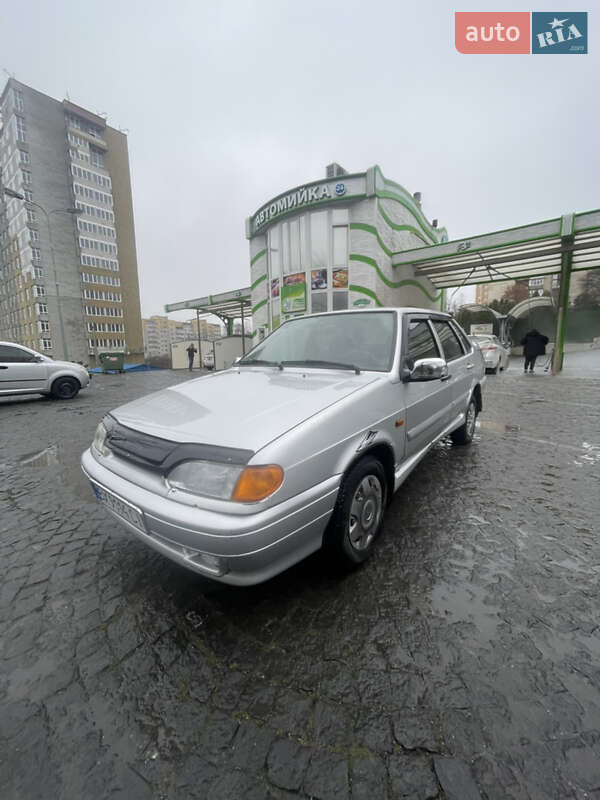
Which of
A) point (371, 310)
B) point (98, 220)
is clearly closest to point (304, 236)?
point (371, 310)

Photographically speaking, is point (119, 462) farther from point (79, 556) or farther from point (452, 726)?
point (452, 726)

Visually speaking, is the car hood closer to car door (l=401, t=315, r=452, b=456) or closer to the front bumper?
the front bumper

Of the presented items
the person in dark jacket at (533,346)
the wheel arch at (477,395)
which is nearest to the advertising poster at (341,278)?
the person in dark jacket at (533,346)

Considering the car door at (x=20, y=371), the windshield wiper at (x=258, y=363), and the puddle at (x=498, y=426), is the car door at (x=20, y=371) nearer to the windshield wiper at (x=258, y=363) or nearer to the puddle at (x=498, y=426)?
the windshield wiper at (x=258, y=363)

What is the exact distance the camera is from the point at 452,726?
1301 mm

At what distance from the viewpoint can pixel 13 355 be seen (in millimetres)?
8297

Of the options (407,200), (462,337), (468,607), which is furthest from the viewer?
(407,200)

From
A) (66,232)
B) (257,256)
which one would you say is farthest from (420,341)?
(66,232)

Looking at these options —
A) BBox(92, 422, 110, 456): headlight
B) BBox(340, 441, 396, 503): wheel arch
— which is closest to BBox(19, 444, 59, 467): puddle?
BBox(92, 422, 110, 456): headlight

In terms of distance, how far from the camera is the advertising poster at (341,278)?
1590 centimetres

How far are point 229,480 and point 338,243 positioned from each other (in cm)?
1612

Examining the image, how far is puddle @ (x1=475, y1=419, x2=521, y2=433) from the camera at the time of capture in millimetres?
5434

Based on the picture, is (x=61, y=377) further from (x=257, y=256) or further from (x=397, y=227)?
(x=397, y=227)

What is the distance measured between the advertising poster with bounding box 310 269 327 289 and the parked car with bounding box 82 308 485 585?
547 inches
